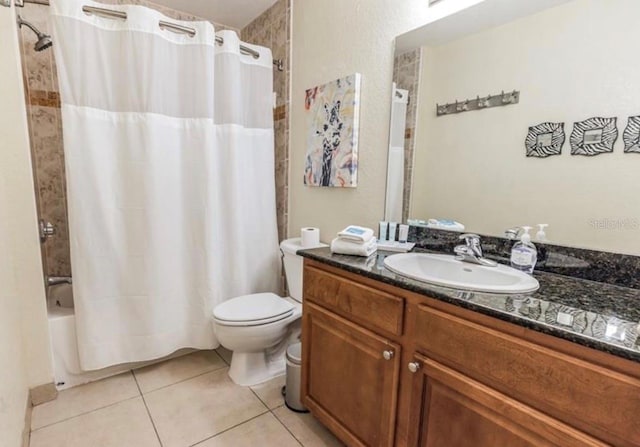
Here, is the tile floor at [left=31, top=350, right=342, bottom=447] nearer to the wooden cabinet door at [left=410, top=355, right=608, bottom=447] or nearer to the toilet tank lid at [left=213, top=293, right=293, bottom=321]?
the toilet tank lid at [left=213, top=293, right=293, bottom=321]

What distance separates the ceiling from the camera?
2.30 meters

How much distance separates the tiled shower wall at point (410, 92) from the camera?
1.50 metres

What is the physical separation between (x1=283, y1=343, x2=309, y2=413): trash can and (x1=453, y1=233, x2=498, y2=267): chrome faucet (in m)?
0.90

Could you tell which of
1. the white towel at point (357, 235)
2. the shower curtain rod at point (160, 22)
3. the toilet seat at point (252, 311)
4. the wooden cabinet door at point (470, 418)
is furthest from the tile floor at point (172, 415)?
the shower curtain rod at point (160, 22)

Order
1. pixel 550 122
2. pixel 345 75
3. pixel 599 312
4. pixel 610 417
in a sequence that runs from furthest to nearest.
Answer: pixel 345 75
pixel 550 122
pixel 599 312
pixel 610 417

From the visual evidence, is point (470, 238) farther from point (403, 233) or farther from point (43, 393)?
point (43, 393)

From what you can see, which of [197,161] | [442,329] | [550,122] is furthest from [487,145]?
[197,161]

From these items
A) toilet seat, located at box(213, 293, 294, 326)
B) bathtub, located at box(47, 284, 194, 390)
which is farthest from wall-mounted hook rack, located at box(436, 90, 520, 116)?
bathtub, located at box(47, 284, 194, 390)

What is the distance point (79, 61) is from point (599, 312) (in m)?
2.28

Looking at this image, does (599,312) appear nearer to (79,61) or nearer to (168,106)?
(168,106)

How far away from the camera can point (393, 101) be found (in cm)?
158

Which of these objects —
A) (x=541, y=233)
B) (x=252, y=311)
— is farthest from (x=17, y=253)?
(x=541, y=233)

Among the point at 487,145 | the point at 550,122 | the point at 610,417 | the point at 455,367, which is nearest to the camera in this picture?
the point at 610,417

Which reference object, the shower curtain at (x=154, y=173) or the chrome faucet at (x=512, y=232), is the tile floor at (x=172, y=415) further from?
the chrome faucet at (x=512, y=232)
